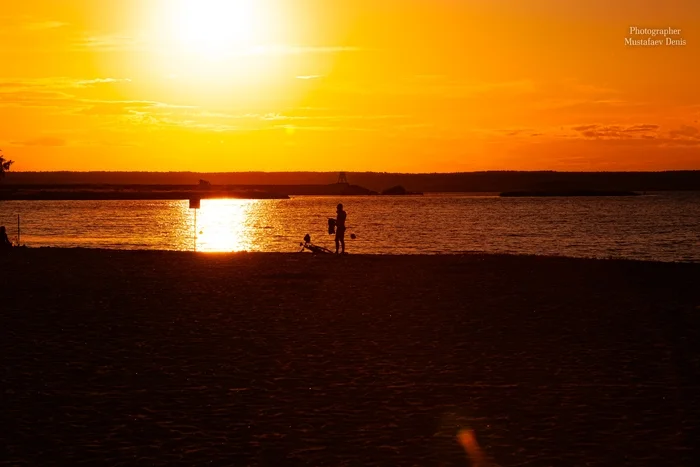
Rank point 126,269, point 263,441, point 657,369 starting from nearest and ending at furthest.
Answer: point 263,441 < point 657,369 < point 126,269

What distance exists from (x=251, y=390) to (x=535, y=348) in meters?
4.82

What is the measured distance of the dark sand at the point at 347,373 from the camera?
7949mm

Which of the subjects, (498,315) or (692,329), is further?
(498,315)

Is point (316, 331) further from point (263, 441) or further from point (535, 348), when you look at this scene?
point (263, 441)

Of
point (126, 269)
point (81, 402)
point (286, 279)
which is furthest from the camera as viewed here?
point (126, 269)

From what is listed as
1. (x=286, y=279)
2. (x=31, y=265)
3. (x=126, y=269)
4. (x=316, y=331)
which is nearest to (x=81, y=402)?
(x=316, y=331)

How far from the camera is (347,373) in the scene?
37.1 ft

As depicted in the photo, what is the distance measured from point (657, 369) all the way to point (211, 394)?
222 inches

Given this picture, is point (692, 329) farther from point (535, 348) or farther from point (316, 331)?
point (316, 331)

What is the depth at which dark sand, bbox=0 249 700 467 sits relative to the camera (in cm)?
795

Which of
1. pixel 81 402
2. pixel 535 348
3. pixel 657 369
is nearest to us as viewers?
pixel 81 402

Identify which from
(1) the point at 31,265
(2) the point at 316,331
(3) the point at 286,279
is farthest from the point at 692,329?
(1) the point at 31,265

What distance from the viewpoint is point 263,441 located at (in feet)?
26.7

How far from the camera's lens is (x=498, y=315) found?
17.0 meters
